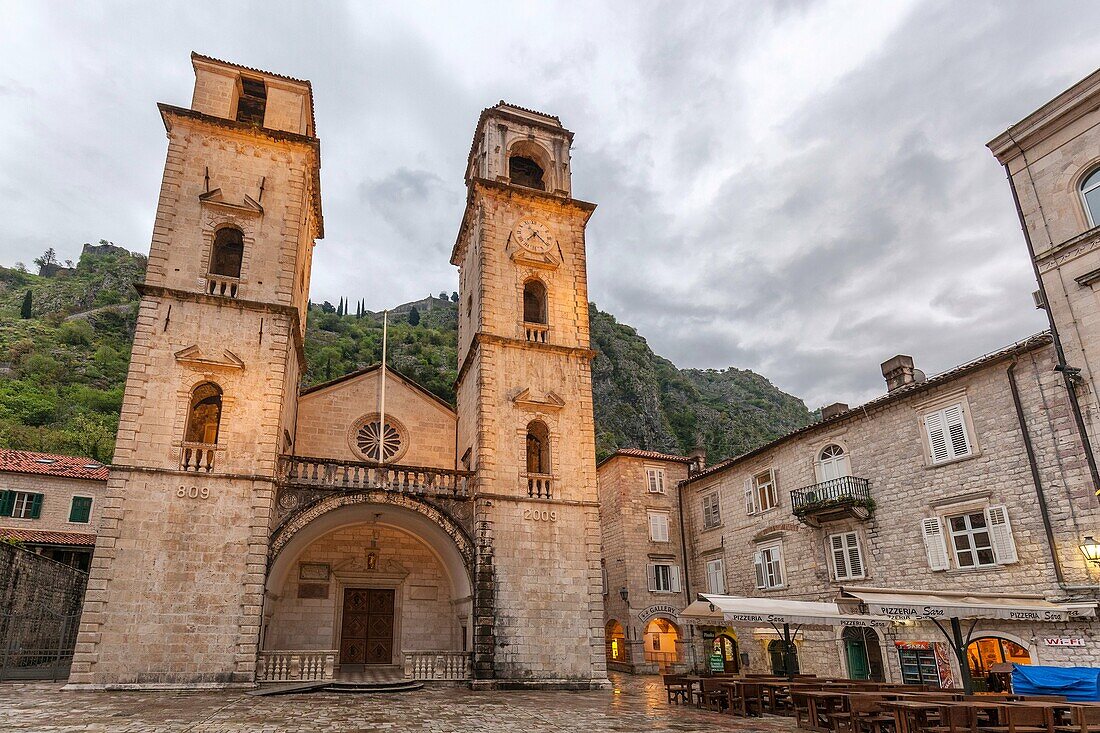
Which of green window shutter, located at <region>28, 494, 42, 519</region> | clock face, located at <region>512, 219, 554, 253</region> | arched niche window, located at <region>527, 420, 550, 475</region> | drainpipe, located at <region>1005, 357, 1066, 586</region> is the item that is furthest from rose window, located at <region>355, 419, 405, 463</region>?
green window shutter, located at <region>28, 494, 42, 519</region>

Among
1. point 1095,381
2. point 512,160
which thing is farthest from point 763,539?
point 512,160

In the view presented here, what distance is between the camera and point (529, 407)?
19.4 meters

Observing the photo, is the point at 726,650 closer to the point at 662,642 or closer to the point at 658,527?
the point at 662,642

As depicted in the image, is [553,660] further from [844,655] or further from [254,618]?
[844,655]

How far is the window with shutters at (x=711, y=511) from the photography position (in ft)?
89.5

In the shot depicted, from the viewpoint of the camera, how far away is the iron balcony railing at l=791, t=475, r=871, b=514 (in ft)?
64.3

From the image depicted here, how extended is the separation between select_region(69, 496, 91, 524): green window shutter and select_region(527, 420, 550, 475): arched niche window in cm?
2268

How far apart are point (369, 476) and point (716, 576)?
15.9 metres

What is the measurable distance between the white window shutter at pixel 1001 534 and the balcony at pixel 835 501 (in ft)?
11.8

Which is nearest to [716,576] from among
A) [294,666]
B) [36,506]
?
[294,666]

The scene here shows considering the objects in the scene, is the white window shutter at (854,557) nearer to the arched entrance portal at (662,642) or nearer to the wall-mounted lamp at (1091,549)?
the wall-mounted lamp at (1091,549)

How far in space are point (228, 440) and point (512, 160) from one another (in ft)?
46.2

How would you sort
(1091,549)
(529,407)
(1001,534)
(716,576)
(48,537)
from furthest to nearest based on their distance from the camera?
(48,537)
(716,576)
(529,407)
(1001,534)
(1091,549)

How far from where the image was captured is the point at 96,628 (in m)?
14.0
